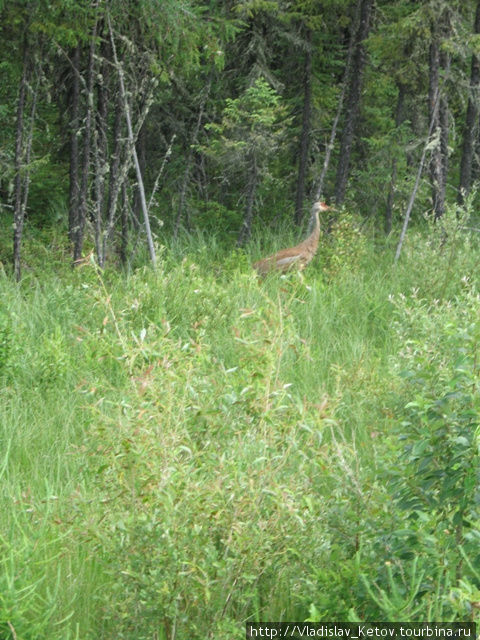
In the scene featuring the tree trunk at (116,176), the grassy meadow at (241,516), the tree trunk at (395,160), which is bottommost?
the tree trunk at (395,160)

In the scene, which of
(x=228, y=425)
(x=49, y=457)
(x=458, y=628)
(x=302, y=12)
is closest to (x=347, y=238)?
(x=302, y=12)

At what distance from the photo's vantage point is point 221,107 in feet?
58.5

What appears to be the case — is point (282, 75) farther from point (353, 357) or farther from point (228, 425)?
point (228, 425)

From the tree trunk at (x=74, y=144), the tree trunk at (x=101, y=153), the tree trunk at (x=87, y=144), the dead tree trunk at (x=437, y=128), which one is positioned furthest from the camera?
the tree trunk at (x=74, y=144)

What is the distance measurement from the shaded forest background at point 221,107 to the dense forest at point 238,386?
80 mm

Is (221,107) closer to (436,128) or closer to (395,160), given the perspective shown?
(395,160)

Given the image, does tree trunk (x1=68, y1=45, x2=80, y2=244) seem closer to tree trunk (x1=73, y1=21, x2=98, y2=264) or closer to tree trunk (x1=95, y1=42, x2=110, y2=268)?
tree trunk (x1=95, y1=42, x2=110, y2=268)

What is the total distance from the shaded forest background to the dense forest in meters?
0.08

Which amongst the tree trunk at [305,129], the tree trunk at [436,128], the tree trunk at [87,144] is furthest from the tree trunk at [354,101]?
the tree trunk at [87,144]

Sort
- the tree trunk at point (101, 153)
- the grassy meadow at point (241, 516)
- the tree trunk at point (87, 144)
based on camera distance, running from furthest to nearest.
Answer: the tree trunk at point (101, 153) → the tree trunk at point (87, 144) → the grassy meadow at point (241, 516)

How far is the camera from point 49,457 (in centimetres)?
529

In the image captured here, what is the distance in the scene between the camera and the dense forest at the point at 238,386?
10.5 ft

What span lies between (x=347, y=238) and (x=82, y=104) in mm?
5406

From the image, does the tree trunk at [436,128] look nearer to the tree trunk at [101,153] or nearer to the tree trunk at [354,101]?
the tree trunk at [354,101]
